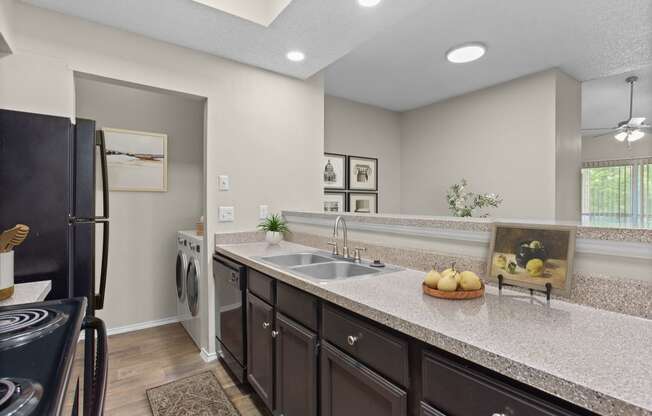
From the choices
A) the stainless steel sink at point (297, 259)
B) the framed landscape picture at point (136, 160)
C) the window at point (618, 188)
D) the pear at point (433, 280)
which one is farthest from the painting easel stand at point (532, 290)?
the window at point (618, 188)

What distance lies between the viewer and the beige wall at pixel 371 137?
4051 mm

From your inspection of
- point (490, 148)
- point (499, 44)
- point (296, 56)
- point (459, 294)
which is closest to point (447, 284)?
point (459, 294)

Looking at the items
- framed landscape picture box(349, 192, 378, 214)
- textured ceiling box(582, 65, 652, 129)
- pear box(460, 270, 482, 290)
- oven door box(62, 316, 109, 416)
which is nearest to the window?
textured ceiling box(582, 65, 652, 129)

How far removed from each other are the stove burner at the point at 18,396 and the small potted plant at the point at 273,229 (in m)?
2.10

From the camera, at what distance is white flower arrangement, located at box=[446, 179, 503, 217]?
3.44 metres

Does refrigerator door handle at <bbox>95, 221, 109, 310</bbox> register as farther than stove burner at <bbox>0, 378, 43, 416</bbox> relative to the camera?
Yes

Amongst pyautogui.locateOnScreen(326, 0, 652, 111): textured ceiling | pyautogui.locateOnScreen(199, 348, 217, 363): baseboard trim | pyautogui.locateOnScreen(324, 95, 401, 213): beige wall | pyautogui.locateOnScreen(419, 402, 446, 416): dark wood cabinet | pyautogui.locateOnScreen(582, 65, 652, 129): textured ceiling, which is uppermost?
pyautogui.locateOnScreen(582, 65, 652, 129): textured ceiling

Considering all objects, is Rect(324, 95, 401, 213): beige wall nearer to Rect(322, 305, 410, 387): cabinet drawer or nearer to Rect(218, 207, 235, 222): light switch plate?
Rect(218, 207, 235, 222): light switch plate

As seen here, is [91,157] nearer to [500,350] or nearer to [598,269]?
[500,350]

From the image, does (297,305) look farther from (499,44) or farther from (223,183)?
(499,44)

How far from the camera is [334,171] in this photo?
13.1 ft

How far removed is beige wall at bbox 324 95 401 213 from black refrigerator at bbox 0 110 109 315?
2.74 m

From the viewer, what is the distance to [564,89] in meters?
3.19

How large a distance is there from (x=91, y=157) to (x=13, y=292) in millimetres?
687
